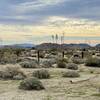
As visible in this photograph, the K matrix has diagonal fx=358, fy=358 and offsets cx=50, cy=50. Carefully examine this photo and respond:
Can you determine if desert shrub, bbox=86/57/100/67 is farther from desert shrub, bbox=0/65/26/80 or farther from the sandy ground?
the sandy ground

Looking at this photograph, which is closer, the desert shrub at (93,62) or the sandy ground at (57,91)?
the sandy ground at (57,91)

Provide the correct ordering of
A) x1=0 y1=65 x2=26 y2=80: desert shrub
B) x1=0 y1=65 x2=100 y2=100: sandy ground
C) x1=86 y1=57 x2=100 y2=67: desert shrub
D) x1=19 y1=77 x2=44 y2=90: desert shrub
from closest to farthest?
x1=0 y1=65 x2=100 y2=100: sandy ground < x1=19 y1=77 x2=44 y2=90: desert shrub < x1=0 y1=65 x2=26 y2=80: desert shrub < x1=86 y1=57 x2=100 y2=67: desert shrub

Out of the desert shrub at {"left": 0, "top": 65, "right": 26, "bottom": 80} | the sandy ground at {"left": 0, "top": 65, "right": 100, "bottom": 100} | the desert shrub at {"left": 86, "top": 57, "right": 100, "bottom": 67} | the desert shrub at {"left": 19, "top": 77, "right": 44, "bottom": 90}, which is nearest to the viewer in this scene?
the sandy ground at {"left": 0, "top": 65, "right": 100, "bottom": 100}

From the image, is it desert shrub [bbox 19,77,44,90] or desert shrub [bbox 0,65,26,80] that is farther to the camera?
desert shrub [bbox 0,65,26,80]

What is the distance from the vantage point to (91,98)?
18969mm

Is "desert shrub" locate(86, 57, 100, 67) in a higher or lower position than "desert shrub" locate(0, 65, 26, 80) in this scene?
lower

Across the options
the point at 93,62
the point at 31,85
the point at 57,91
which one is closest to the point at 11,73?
the point at 31,85

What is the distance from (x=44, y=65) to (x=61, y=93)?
66.8 feet

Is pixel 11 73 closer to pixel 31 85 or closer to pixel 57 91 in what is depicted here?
pixel 31 85

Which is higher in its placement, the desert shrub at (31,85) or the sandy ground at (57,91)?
the desert shrub at (31,85)

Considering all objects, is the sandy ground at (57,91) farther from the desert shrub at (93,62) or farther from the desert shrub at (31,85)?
the desert shrub at (93,62)

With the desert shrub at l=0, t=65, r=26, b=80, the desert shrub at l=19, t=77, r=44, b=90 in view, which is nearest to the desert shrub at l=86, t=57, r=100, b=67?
the desert shrub at l=0, t=65, r=26, b=80

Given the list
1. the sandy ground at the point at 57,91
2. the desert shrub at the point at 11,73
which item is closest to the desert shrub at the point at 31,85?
the sandy ground at the point at 57,91

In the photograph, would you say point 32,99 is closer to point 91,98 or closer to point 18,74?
point 91,98
